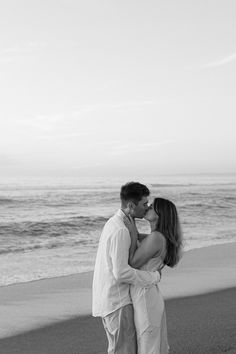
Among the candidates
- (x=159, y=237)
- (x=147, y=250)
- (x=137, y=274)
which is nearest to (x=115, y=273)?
(x=137, y=274)

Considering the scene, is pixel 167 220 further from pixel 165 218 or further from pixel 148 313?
pixel 148 313

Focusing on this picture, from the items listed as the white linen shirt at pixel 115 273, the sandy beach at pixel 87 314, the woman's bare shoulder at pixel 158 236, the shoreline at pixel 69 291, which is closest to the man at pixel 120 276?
the white linen shirt at pixel 115 273

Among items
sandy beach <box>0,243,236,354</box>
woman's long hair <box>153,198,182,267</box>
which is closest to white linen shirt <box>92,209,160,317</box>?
woman's long hair <box>153,198,182,267</box>

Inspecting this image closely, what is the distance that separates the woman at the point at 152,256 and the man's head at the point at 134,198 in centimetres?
6

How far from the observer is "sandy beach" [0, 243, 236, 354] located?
5582mm

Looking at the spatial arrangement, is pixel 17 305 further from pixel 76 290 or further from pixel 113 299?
pixel 113 299

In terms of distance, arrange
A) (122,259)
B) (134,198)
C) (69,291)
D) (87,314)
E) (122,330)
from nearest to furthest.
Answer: (122,259), (134,198), (122,330), (87,314), (69,291)

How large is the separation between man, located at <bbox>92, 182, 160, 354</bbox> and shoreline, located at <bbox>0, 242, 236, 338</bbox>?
2926 millimetres

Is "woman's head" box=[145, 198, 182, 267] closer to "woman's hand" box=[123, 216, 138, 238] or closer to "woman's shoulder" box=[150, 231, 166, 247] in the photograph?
"woman's shoulder" box=[150, 231, 166, 247]

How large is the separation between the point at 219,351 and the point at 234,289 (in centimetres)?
316

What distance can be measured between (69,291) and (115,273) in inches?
210

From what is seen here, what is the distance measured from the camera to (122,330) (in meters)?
3.56

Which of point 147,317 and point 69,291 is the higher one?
point 147,317

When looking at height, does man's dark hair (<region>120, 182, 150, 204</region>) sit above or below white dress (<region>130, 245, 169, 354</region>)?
above
